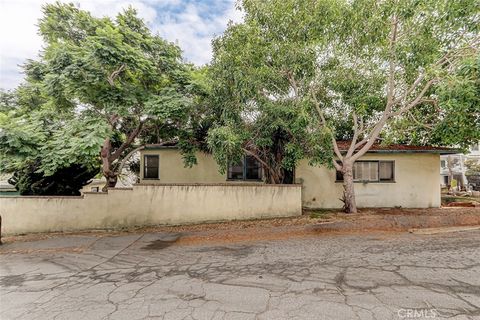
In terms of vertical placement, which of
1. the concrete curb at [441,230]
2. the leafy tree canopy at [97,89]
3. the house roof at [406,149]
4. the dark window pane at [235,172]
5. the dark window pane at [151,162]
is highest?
the leafy tree canopy at [97,89]

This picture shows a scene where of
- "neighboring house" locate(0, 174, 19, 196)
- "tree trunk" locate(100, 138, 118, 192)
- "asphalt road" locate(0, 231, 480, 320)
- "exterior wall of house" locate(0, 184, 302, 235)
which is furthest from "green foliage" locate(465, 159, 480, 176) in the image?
A: "neighboring house" locate(0, 174, 19, 196)

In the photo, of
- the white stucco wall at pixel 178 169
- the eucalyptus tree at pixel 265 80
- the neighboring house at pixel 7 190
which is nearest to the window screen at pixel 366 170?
the eucalyptus tree at pixel 265 80

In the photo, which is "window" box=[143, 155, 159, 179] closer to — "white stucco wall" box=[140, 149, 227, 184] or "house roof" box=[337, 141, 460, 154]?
"white stucco wall" box=[140, 149, 227, 184]

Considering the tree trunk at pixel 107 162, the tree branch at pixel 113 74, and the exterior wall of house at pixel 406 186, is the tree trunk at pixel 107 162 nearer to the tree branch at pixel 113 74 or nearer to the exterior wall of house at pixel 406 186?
the tree branch at pixel 113 74

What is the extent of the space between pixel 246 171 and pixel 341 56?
7.14 meters

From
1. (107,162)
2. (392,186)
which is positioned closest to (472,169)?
(392,186)

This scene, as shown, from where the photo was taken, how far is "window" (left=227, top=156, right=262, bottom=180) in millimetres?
13008

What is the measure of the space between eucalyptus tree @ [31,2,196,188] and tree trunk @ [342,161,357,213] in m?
6.93

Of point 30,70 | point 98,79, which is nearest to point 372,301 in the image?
point 98,79

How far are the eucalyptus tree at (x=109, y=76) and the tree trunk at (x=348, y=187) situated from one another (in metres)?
6.93

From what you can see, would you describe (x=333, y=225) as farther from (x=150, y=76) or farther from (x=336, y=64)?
(x=150, y=76)

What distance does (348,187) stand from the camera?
9.99 m

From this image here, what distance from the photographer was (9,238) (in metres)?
8.63

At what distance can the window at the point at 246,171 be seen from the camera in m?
13.0
